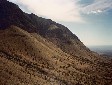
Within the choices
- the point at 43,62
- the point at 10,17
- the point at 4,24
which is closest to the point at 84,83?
the point at 43,62

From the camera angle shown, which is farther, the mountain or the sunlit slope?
the mountain

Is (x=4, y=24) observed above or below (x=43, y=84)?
above

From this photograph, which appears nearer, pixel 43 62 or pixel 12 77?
pixel 12 77

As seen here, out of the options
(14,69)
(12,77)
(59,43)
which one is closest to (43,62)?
(14,69)

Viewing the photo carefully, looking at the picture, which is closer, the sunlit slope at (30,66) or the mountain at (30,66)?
the sunlit slope at (30,66)

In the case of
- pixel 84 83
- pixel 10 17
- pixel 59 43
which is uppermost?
pixel 10 17

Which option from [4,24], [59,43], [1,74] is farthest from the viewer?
[59,43]

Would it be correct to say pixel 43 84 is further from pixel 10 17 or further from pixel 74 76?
pixel 10 17

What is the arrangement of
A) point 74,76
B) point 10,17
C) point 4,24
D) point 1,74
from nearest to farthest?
point 1,74, point 74,76, point 4,24, point 10,17

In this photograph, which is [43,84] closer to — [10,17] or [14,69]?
[14,69]
